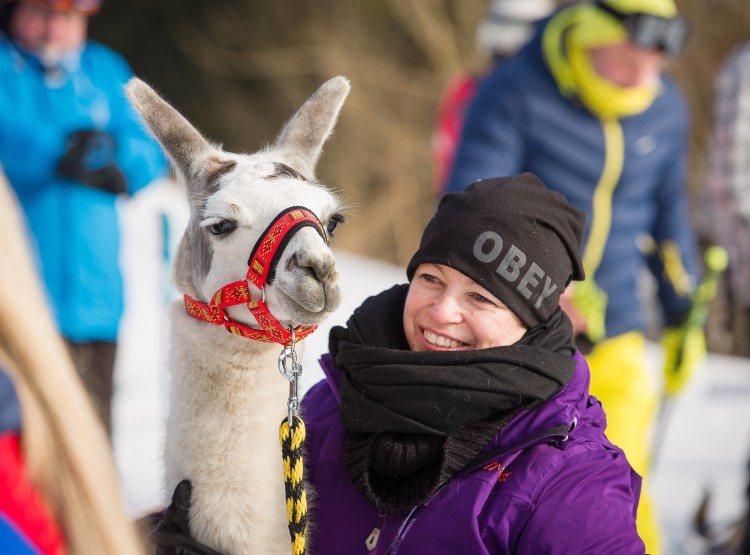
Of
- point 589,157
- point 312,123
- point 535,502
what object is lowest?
point 535,502

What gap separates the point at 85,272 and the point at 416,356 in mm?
2442

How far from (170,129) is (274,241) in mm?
486

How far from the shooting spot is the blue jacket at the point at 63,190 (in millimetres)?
3836

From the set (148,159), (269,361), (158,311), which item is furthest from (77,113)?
(158,311)

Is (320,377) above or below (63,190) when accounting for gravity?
below

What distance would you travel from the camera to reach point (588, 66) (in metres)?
3.69

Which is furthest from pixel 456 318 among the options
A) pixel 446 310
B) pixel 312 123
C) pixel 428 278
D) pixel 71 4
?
pixel 71 4

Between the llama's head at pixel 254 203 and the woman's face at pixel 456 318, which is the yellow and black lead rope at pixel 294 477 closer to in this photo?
the llama's head at pixel 254 203

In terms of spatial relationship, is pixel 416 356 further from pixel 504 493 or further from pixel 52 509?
pixel 52 509

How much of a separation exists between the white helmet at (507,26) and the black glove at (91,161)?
4141 mm

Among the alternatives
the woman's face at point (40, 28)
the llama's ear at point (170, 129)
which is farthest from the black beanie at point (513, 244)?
the woman's face at point (40, 28)

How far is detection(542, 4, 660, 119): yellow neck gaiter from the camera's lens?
12.0ft

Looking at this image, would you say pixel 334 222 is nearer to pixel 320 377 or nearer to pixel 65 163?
pixel 65 163

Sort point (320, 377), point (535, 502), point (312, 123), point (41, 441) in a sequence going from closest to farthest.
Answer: point (41, 441) → point (535, 502) → point (312, 123) → point (320, 377)
